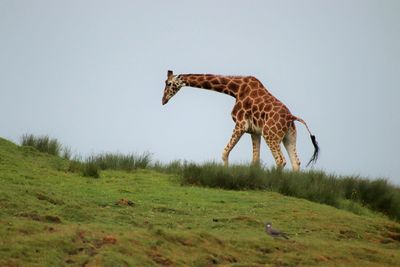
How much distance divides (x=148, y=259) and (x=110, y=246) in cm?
55

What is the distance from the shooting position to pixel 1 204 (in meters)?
12.4

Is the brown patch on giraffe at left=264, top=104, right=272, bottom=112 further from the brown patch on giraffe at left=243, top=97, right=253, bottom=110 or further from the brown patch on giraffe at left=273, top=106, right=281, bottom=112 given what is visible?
the brown patch on giraffe at left=243, top=97, right=253, bottom=110

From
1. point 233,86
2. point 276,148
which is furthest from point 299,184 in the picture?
point 233,86

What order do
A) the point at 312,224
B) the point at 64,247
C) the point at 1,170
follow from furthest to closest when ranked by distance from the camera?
the point at 1,170, the point at 312,224, the point at 64,247

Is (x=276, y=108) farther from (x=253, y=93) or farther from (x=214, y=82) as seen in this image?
(x=214, y=82)

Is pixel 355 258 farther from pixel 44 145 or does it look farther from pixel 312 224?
pixel 44 145

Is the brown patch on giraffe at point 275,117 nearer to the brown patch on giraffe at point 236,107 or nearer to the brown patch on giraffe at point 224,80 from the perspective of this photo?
the brown patch on giraffe at point 236,107

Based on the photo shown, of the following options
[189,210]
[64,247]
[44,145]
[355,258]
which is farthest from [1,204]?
[44,145]

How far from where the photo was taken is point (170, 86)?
78.3 ft

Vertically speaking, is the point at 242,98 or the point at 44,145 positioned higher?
the point at 242,98

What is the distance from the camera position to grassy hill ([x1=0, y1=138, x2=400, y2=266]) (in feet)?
34.3

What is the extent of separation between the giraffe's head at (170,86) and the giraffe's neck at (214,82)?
0.17 m

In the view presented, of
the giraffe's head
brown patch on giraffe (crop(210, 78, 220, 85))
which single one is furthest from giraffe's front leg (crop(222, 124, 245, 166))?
the giraffe's head

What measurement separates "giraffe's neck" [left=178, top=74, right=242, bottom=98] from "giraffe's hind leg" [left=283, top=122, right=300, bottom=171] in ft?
7.51
